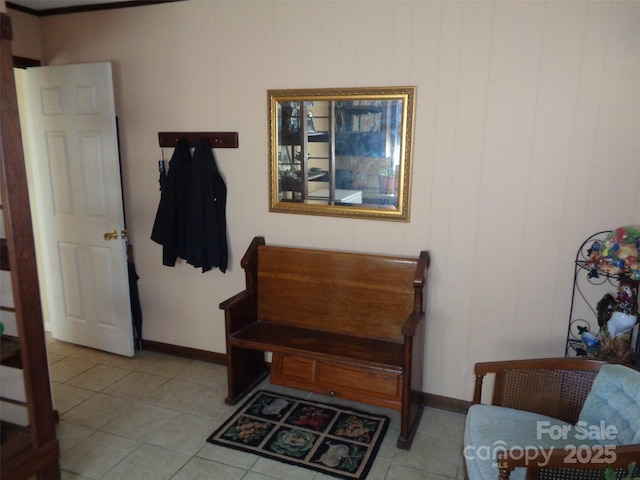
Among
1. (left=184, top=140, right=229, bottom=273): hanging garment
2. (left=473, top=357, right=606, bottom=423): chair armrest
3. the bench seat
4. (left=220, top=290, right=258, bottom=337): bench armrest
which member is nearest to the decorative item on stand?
(left=473, top=357, right=606, bottom=423): chair armrest

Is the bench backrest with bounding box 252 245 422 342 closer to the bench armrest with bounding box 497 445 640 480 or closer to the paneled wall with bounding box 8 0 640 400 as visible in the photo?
the paneled wall with bounding box 8 0 640 400

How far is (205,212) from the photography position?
299 centimetres

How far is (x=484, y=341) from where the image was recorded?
8.71ft

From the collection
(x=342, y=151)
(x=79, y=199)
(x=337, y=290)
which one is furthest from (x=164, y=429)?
(x=342, y=151)

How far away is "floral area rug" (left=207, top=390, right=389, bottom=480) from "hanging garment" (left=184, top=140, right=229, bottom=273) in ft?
3.08

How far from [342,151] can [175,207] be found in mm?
1154

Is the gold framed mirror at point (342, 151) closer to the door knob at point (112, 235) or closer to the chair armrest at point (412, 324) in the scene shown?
the chair armrest at point (412, 324)

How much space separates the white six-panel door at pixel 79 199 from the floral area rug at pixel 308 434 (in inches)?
48.4

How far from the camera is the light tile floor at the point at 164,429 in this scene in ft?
7.45

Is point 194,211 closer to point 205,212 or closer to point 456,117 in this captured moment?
point 205,212

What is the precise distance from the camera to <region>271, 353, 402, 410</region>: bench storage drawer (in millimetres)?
2543

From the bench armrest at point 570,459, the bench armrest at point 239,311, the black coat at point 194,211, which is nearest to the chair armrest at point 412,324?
the bench armrest at point 570,459

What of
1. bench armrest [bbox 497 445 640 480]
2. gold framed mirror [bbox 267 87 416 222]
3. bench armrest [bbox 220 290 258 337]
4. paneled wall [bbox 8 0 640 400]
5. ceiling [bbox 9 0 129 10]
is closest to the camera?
bench armrest [bbox 497 445 640 480]

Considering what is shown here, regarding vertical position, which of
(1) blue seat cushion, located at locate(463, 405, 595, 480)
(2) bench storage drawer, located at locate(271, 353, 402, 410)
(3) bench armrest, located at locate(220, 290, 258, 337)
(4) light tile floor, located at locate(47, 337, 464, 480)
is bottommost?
(4) light tile floor, located at locate(47, 337, 464, 480)
